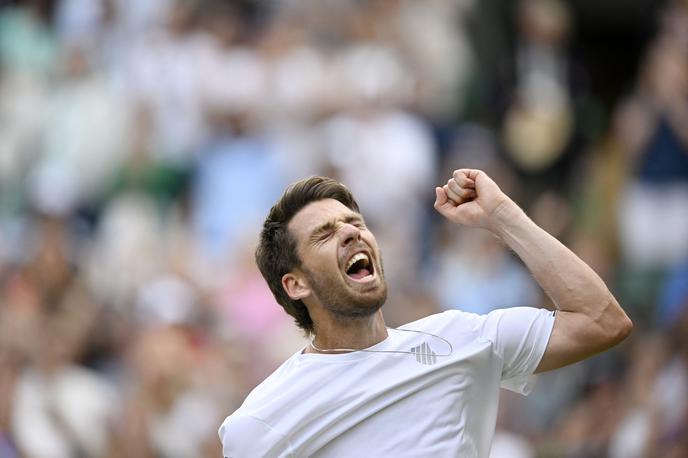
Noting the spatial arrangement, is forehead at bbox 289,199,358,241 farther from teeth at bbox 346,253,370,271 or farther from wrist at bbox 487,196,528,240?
wrist at bbox 487,196,528,240

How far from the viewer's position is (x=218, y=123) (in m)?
11.0

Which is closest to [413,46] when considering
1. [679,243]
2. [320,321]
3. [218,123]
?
[218,123]

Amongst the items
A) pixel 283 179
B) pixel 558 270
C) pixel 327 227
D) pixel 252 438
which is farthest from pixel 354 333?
pixel 283 179

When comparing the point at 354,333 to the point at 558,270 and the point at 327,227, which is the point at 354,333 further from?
the point at 558,270

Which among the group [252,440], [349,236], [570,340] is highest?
[349,236]

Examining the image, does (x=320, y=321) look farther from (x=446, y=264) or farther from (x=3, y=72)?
(x=3, y=72)

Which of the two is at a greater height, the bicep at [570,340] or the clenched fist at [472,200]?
the clenched fist at [472,200]

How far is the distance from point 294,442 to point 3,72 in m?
8.69

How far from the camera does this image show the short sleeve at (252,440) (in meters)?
4.11

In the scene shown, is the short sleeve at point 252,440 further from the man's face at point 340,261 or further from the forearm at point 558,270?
the forearm at point 558,270

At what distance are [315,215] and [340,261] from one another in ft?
0.63

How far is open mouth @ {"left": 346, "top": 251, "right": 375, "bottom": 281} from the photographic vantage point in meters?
4.35

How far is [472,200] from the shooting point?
4.48 m

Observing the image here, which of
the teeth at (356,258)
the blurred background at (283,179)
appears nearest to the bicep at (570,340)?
the teeth at (356,258)
